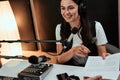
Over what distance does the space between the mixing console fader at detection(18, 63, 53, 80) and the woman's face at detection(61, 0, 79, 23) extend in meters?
0.52

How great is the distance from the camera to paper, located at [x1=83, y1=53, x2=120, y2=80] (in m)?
1.20

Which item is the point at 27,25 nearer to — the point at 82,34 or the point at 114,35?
the point at 114,35

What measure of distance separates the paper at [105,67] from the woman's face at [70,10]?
1.77 feet

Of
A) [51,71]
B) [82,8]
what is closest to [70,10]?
[82,8]

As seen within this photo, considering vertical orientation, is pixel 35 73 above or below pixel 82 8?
below

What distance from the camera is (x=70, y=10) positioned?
1.73 metres

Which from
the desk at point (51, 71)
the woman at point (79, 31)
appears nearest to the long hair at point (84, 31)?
the woman at point (79, 31)

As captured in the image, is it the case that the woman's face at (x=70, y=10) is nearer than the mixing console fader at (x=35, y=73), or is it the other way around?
the mixing console fader at (x=35, y=73)

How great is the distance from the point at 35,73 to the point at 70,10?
689 mm

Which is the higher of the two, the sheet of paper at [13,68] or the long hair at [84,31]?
the long hair at [84,31]

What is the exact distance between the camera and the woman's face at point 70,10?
5.57 ft

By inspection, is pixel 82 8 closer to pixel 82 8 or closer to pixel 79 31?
pixel 82 8

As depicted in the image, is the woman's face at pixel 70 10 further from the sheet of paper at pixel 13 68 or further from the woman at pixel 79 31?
the sheet of paper at pixel 13 68

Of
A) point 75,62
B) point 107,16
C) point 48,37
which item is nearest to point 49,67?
point 75,62
